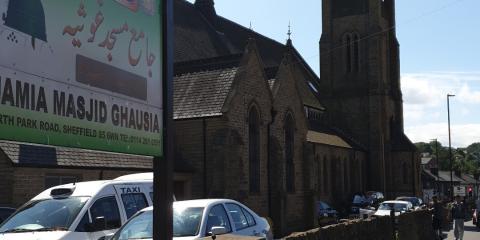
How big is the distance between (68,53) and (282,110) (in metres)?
24.8

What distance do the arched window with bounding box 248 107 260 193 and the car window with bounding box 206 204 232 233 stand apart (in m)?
16.4

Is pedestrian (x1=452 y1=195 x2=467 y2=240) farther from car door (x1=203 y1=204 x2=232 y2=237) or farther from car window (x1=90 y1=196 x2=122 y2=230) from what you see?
car window (x1=90 y1=196 x2=122 y2=230)

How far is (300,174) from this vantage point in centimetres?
3025

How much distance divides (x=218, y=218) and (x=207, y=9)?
1664 inches

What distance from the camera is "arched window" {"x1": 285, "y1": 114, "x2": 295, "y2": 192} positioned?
1148 inches

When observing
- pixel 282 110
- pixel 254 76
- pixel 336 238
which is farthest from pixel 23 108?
pixel 282 110

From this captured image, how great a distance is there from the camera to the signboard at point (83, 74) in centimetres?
334

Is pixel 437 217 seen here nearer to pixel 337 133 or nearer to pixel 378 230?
pixel 378 230

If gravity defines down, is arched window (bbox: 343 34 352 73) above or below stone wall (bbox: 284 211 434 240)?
above

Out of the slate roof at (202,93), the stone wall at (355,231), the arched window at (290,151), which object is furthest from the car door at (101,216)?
the arched window at (290,151)

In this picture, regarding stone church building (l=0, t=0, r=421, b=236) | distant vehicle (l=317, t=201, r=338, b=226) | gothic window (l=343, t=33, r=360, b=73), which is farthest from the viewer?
gothic window (l=343, t=33, r=360, b=73)

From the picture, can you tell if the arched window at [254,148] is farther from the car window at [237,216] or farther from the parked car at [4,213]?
the car window at [237,216]

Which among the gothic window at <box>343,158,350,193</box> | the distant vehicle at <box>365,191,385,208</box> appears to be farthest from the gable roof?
the gothic window at <box>343,158,350,193</box>

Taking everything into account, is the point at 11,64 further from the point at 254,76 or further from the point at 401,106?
the point at 401,106
